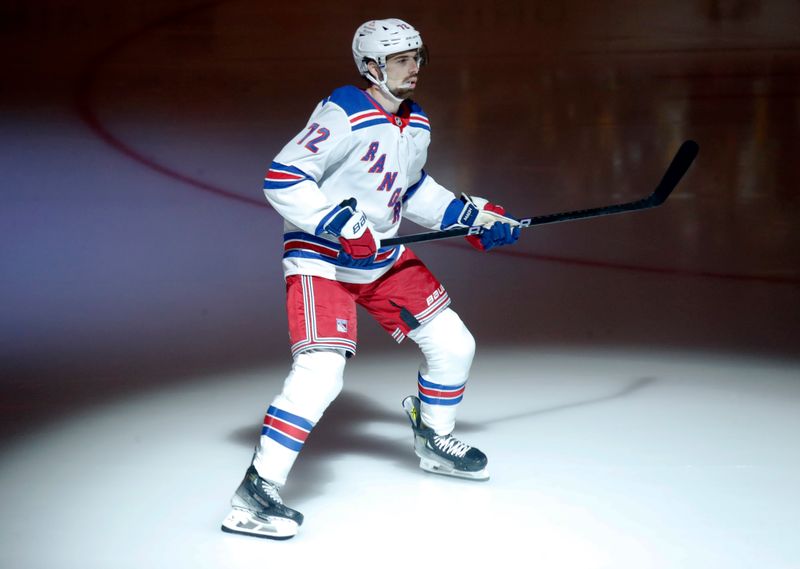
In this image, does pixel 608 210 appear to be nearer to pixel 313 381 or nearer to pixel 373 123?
pixel 373 123

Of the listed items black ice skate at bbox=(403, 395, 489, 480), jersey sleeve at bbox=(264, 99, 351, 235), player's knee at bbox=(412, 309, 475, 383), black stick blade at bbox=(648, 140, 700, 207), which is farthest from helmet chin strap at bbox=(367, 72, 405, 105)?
black ice skate at bbox=(403, 395, 489, 480)

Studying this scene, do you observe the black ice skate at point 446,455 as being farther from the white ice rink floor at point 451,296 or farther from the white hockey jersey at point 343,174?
the white hockey jersey at point 343,174

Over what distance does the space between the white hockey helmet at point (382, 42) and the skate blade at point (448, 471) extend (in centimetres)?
108

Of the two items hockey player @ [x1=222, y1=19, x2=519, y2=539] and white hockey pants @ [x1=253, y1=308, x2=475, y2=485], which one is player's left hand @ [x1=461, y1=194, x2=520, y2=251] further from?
white hockey pants @ [x1=253, y1=308, x2=475, y2=485]

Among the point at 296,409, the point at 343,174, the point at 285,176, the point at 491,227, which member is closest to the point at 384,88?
the point at 343,174

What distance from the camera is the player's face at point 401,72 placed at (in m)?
2.94

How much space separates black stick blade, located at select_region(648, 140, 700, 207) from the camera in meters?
3.18

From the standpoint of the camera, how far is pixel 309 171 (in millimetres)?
2836

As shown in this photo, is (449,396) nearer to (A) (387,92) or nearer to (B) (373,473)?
(B) (373,473)

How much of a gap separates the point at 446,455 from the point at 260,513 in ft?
2.10

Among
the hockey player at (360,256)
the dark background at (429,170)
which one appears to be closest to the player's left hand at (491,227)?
the hockey player at (360,256)

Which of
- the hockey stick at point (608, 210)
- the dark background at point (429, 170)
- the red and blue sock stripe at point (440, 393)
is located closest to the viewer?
the hockey stick at point (608, 210)

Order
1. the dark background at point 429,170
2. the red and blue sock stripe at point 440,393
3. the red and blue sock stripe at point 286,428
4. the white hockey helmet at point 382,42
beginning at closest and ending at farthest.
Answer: the red and blue sock stripe at point 286,428 → the white hockey helmet at point 382,42 → the red and blue sock stripe at point 440,393 → the dark background at point 429,170

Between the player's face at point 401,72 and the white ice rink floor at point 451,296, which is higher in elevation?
the player's face at point 401,72
